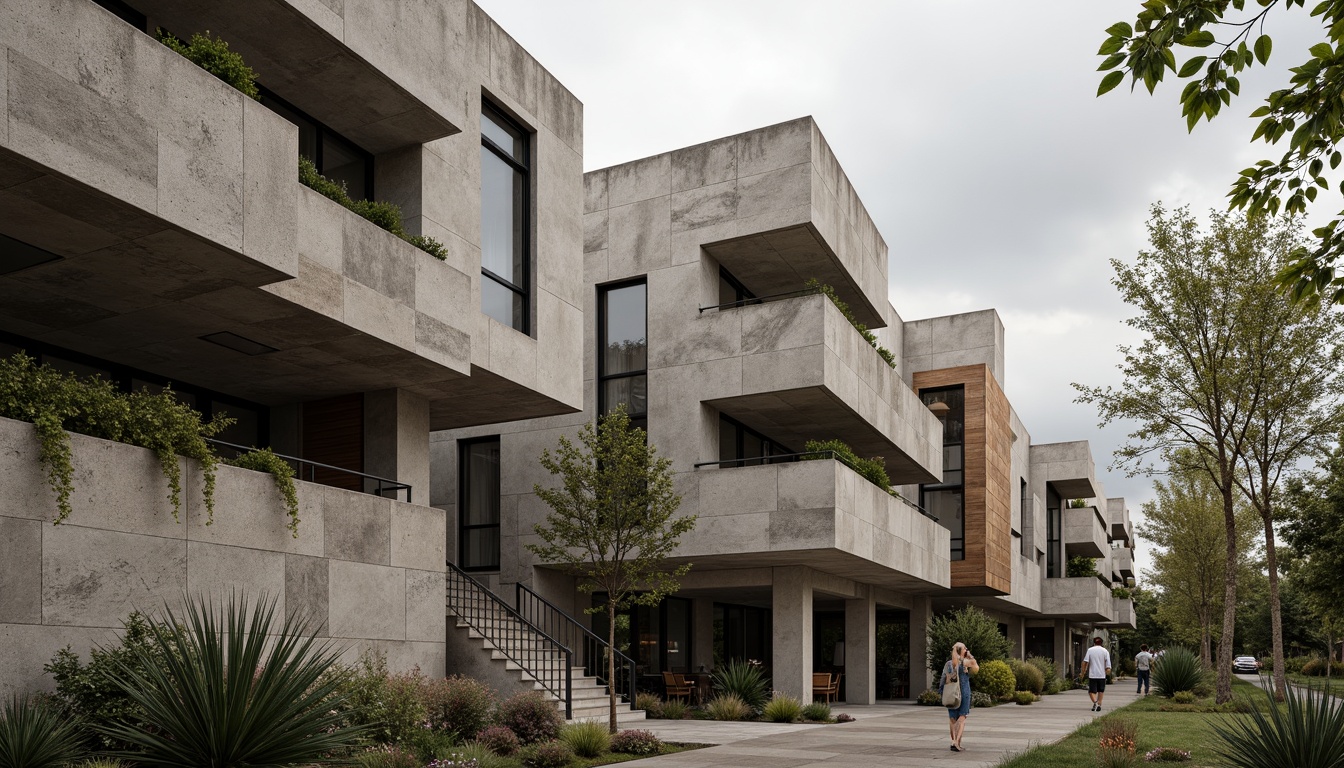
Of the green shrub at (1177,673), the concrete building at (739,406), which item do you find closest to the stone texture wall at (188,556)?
the concrete building at (739,406)

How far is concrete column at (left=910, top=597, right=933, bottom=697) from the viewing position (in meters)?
37.8

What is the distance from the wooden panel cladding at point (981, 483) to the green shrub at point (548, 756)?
2493 cm

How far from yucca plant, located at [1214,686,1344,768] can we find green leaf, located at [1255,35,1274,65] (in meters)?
5.67

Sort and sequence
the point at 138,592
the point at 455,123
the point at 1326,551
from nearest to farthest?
the point at 138,592
the point at 455,123
the point at 1326,551

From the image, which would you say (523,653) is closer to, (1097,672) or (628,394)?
(628,394)

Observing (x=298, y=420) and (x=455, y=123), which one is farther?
(x=298, y=420)

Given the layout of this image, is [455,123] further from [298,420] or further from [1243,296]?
[1243,296]

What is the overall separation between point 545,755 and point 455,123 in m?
9.74

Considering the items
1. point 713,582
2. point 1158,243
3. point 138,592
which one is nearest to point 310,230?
point 138,592

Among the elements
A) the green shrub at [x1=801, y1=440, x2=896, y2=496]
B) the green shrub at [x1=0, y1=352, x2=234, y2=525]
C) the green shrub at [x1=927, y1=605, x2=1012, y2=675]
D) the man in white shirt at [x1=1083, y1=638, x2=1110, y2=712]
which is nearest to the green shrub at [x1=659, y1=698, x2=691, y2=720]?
the green shrub at [x1=801, y1=440, x2=896, y2=496]

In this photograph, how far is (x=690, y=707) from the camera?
27234 mm

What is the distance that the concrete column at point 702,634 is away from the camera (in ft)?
102

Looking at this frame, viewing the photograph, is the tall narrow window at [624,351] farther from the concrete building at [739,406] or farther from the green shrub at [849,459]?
the green shrub at [849,459]

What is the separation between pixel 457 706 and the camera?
54.2ft
